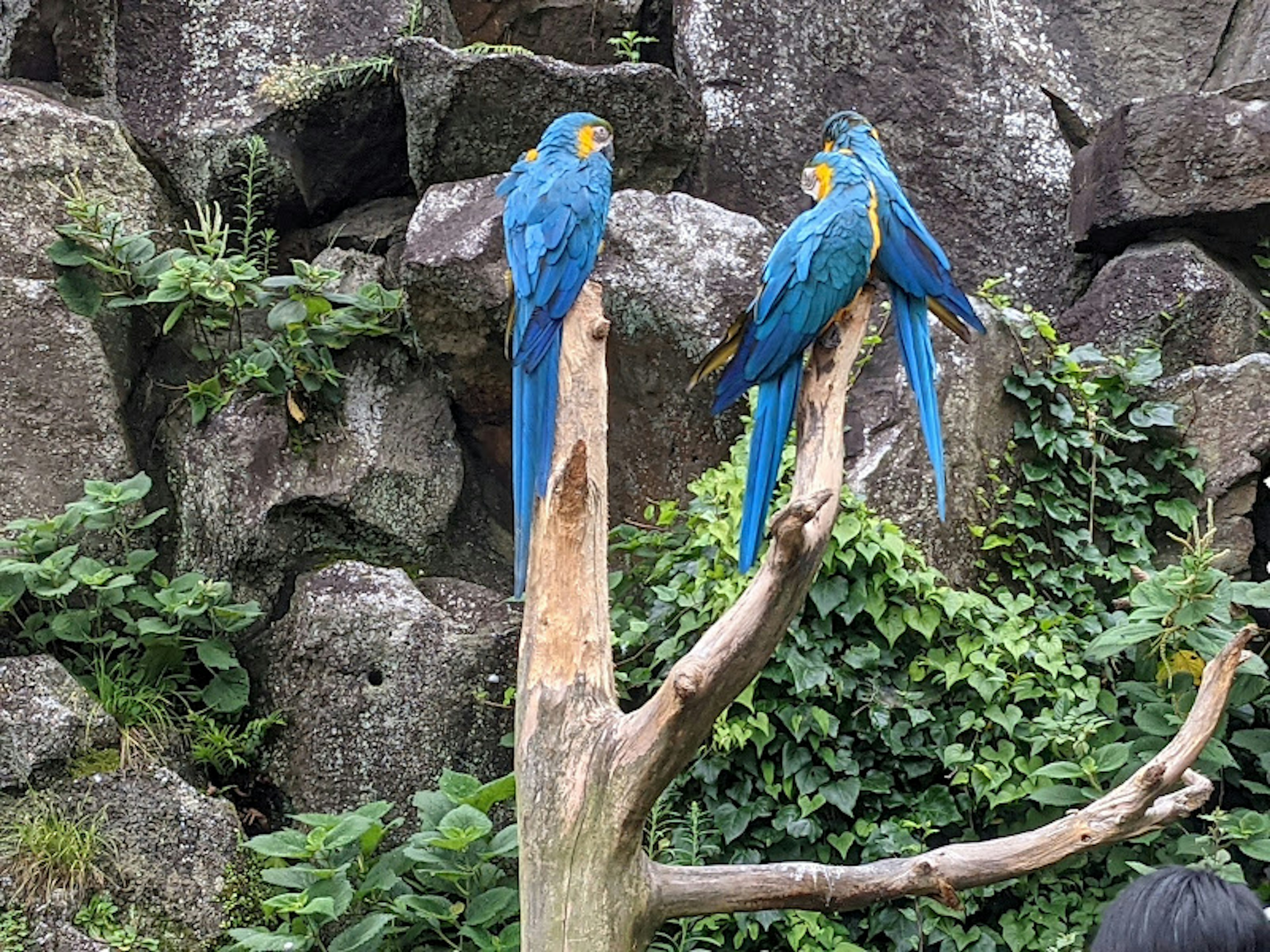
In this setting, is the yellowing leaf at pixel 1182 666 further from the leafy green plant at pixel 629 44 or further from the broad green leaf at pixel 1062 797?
the leafy green plant at pixel 629 44

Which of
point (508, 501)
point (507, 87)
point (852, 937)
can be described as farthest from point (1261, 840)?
point (507, 87)

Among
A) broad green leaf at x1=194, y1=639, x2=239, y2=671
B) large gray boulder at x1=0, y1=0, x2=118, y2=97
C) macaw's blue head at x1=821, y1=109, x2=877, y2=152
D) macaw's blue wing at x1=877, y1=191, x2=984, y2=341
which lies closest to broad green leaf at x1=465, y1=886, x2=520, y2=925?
broad green leaf at x1=194, y1=639, x2=239, y2=671

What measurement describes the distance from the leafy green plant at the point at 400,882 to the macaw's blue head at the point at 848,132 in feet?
4.96

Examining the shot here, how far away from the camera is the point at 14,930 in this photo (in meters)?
2.97

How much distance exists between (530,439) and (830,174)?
883 millimetres

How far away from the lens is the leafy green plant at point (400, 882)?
2.94m

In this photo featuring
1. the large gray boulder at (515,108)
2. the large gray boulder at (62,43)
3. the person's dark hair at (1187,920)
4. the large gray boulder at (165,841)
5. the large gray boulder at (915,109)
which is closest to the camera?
the person's dark hair at (1187,920)

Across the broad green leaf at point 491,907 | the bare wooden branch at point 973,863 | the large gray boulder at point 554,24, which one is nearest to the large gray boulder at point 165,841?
the broad green leaf at point 491,907

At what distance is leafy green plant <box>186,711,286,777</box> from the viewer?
3.48 m

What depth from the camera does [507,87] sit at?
13.3 ft

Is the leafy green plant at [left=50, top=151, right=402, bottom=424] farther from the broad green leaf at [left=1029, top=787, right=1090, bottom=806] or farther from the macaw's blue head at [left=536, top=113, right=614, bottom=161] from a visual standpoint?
the broad green leaf at [left=1029, top=787, right=1090, bottom=806]

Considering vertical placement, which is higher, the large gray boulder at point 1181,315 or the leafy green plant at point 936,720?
the large gray boulder at point 1181,315

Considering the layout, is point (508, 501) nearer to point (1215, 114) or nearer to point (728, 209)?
point (728, 209)

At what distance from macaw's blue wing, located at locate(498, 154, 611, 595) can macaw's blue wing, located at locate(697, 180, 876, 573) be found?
334mm
